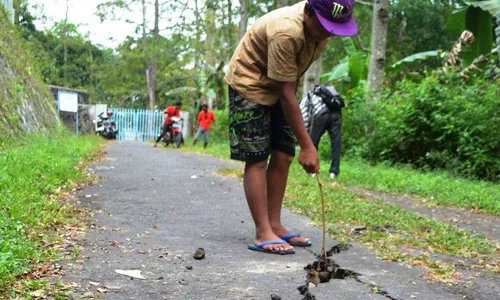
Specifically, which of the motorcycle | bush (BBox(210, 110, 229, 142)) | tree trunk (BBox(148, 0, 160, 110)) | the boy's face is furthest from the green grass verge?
tree trunk (BBox(148, 0, 160, 110))

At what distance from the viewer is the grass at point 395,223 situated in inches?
140

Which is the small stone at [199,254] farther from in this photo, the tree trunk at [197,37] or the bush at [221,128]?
the tree trunk at [197,37]

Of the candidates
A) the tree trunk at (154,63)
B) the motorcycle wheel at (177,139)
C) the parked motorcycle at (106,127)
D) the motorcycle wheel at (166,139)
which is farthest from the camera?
the tree trunk at (154,63)

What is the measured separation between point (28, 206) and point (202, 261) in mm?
1337

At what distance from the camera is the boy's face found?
3.12 m

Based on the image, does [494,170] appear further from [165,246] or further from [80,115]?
[80,115]

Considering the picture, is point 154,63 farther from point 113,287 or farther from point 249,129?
point 113,287

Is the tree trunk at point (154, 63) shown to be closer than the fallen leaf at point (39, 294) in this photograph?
No

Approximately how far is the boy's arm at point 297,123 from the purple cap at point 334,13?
38 cm

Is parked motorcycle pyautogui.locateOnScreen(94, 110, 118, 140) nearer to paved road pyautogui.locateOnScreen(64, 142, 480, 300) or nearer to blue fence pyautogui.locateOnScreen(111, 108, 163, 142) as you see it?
blue fence pyautogui.locateOnScreen(111, 108, 163, 142)

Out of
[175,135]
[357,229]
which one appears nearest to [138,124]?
[175,135]

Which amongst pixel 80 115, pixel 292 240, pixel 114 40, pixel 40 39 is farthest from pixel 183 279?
pixel 40 39

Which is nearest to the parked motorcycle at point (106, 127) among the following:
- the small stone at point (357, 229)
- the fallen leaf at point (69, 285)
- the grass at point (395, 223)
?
the grass at point (395, 223)

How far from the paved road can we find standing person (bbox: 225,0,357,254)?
0.28m
